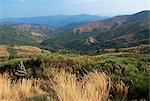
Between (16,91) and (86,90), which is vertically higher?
(86,90)

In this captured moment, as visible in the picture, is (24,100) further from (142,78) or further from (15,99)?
(142,78)

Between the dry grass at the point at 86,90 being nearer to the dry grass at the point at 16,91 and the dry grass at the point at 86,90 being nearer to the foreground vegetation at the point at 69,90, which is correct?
the foreground vegetation at the point at 69,90

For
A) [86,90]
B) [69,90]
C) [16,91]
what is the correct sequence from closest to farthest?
[69,90] < [86,90] < [16,91]

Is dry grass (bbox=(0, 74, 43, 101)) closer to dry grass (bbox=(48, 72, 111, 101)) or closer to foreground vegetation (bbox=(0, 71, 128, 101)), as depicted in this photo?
foreground vegetation (bbox=(0, 71, 128, 101))

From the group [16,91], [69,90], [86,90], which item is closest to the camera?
[69,90]

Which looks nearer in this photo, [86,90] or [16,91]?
[86,90]

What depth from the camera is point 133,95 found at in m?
6.39

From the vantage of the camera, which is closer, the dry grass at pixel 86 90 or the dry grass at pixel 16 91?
the dry grass at pixel 86 90

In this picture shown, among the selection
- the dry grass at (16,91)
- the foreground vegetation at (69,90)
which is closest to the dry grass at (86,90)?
the foreground vegetation at (69,90)

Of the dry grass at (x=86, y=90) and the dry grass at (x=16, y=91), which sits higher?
the dry grass at (x=86, y=90)

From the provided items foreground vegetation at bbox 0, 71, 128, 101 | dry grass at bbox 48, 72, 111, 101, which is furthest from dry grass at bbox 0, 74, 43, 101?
dry grass at bbox 48, 72, 111, 101

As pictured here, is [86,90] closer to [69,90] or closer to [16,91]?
[69,90]

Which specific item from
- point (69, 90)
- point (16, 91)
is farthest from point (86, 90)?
point (16, 91)

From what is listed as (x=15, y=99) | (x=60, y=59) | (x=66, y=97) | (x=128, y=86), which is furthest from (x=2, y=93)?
(x=60, y=59)
